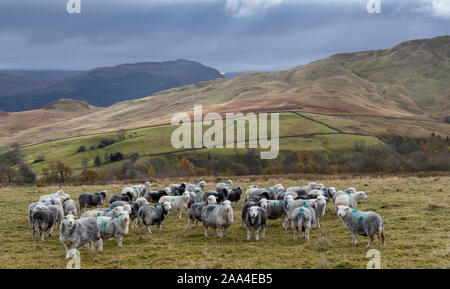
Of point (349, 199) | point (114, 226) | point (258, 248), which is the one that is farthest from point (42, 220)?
point (349, 199)

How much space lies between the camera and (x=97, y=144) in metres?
132

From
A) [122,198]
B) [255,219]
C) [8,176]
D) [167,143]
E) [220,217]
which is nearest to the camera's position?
[255,219]

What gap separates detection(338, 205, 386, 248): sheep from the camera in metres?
13.2

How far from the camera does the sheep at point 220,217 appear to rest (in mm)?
15812

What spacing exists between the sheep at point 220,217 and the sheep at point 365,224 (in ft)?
16.4

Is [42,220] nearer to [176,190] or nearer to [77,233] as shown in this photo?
[77,233]

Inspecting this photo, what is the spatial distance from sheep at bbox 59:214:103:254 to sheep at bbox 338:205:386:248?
10323 millimetres

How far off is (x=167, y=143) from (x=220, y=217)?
101045 mm

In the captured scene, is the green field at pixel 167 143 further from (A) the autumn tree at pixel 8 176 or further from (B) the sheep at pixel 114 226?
(B) the sheep at pixel 114 226

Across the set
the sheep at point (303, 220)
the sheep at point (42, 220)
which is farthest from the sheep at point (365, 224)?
the sheep at point (42, 220)

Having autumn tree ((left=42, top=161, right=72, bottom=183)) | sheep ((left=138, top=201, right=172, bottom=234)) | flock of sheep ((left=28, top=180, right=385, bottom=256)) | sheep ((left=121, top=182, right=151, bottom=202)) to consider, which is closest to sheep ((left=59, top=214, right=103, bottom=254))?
flock of sheep ((left=28, top=180, right=385, bottom=256))

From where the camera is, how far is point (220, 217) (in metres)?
15.9

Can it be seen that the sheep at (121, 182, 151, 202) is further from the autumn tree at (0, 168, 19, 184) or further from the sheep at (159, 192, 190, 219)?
the autumn tree at (0, 168, 19, 184)

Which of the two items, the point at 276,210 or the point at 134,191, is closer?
the point at 276,210
